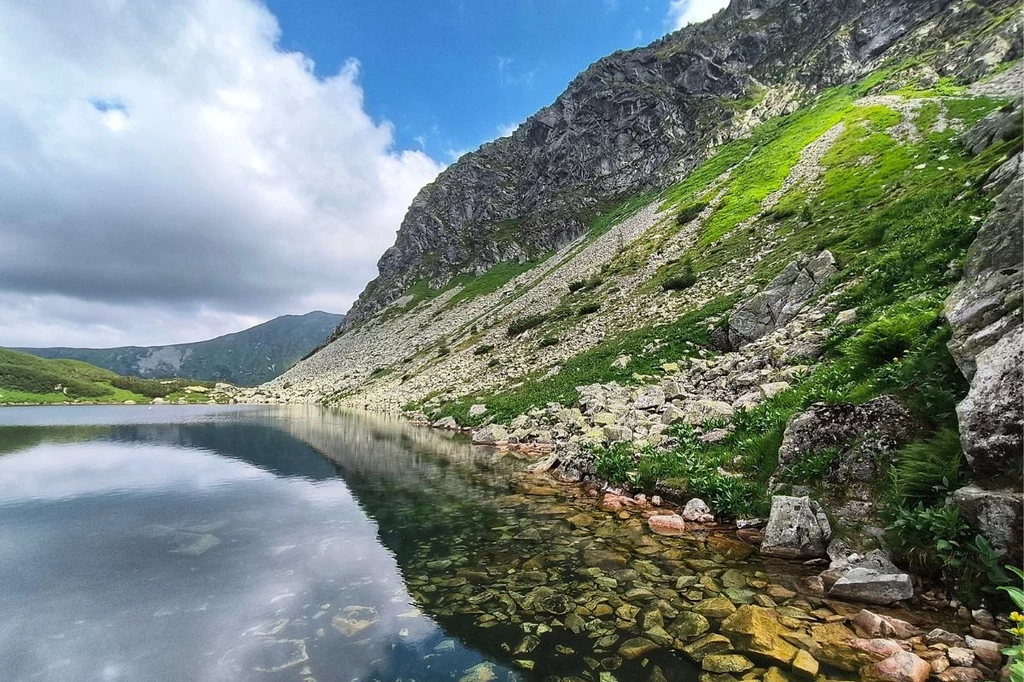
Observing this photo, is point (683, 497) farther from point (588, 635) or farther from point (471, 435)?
point (471, 435)

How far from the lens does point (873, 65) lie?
280 feet

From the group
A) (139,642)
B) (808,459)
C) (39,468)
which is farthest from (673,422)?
(39,468)

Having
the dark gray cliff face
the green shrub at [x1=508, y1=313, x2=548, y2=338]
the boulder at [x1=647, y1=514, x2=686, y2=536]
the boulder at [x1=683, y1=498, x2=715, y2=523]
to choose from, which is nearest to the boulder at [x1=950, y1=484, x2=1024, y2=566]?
the boulder at [x1=683, y1=498, x2=715, y2=523]

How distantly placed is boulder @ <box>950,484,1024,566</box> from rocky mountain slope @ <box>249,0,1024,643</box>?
3 cm

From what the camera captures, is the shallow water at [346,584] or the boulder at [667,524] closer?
the shallow water at [346,584]

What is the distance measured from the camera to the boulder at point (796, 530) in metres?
9.34

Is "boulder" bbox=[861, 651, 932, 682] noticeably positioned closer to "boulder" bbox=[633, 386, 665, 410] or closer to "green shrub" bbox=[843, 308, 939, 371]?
"green shrub" bbox=[843, 308, 939, 371]

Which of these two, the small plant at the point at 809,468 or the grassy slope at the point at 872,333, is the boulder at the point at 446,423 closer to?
the grassy slope at the point at 872,333

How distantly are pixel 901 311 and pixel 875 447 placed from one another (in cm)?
737

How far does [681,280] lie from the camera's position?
1606 inches

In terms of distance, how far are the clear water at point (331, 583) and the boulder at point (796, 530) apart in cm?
108

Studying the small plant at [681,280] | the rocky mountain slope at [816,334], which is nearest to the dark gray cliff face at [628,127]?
the rocky mountain slope at [816,334]

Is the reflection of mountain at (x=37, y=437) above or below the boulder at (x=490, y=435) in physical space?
below

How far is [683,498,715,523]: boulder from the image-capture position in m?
12.0
